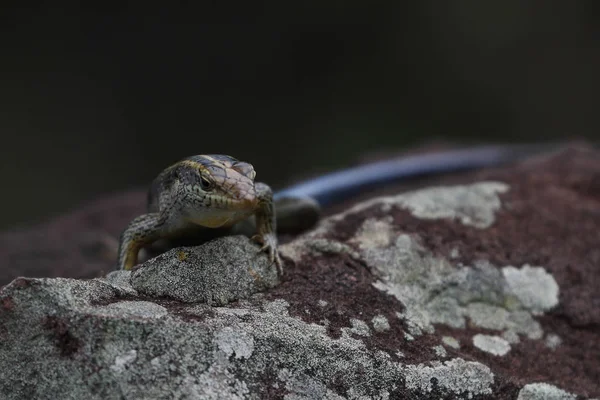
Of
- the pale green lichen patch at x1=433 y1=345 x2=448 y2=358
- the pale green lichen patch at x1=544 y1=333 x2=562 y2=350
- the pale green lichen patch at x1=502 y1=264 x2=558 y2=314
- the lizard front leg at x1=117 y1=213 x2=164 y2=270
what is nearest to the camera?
the pale green lichen patch at x1=433 y1=345 x2=448 y2=358

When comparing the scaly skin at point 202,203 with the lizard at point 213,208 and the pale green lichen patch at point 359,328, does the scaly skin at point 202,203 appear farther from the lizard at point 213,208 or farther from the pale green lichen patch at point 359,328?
the pale green lichen patch at point 359,328

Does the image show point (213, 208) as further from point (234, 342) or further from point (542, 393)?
point (542, 393)

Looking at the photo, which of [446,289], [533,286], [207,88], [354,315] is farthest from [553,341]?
[207,88]

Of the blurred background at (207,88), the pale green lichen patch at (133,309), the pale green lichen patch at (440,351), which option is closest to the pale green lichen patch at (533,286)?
the pale green lichen patch at (440,351)

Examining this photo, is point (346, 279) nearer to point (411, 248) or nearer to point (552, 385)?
point (411, 248)

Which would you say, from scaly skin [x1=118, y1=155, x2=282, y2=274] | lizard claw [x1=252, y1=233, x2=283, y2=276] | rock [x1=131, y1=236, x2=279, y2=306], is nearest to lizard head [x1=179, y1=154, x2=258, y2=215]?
scaly skin [x1=118, y1=155, x2=282, y2=274]

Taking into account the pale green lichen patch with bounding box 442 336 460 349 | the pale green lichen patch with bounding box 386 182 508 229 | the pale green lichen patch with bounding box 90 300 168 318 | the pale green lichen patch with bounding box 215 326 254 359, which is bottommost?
the pale green lichen patch with bounding box 442 336 460 349

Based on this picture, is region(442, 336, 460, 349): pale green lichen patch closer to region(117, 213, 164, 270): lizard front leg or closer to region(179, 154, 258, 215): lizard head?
region(179, 154, 258, 215): lizard head
